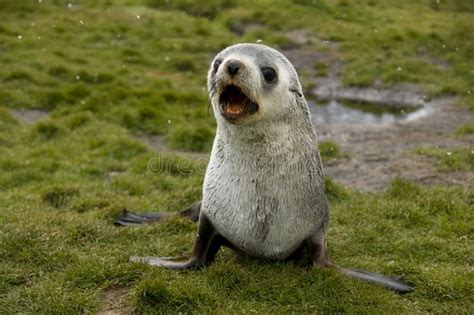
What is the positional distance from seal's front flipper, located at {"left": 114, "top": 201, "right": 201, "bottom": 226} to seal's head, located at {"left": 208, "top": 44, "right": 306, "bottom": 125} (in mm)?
1836

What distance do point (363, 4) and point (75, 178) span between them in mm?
14814

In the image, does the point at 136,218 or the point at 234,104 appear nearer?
the point at 234,104

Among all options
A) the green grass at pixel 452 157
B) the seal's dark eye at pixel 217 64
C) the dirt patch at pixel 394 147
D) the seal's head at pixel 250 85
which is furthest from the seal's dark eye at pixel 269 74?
the green grass at pixel 452 157

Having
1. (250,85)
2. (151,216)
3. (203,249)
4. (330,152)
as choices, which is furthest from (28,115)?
(250,85)

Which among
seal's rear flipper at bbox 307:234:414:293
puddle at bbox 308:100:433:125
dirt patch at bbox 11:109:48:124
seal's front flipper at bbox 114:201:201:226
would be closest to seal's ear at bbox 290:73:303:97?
seal's rear flipper at bbox 307:234:414:293

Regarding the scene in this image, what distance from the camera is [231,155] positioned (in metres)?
4.56

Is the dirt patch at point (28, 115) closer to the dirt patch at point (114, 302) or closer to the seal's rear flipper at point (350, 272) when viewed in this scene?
the dirt patch at point (114, 302)

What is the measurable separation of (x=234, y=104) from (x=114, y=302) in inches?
67.5

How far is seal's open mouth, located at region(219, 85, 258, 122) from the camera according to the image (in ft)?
13.3

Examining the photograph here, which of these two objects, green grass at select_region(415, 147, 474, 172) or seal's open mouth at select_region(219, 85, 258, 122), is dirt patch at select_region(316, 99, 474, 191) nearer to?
green grass at select_region(415, 147, 474, 172)

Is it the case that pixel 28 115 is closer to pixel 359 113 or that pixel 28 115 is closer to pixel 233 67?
pixel 359 113

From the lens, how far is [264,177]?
4.48 meters

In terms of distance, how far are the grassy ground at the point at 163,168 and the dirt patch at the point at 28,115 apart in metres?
0.18

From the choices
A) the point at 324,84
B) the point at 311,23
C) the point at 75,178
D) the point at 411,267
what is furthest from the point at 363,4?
the point at 411,267
